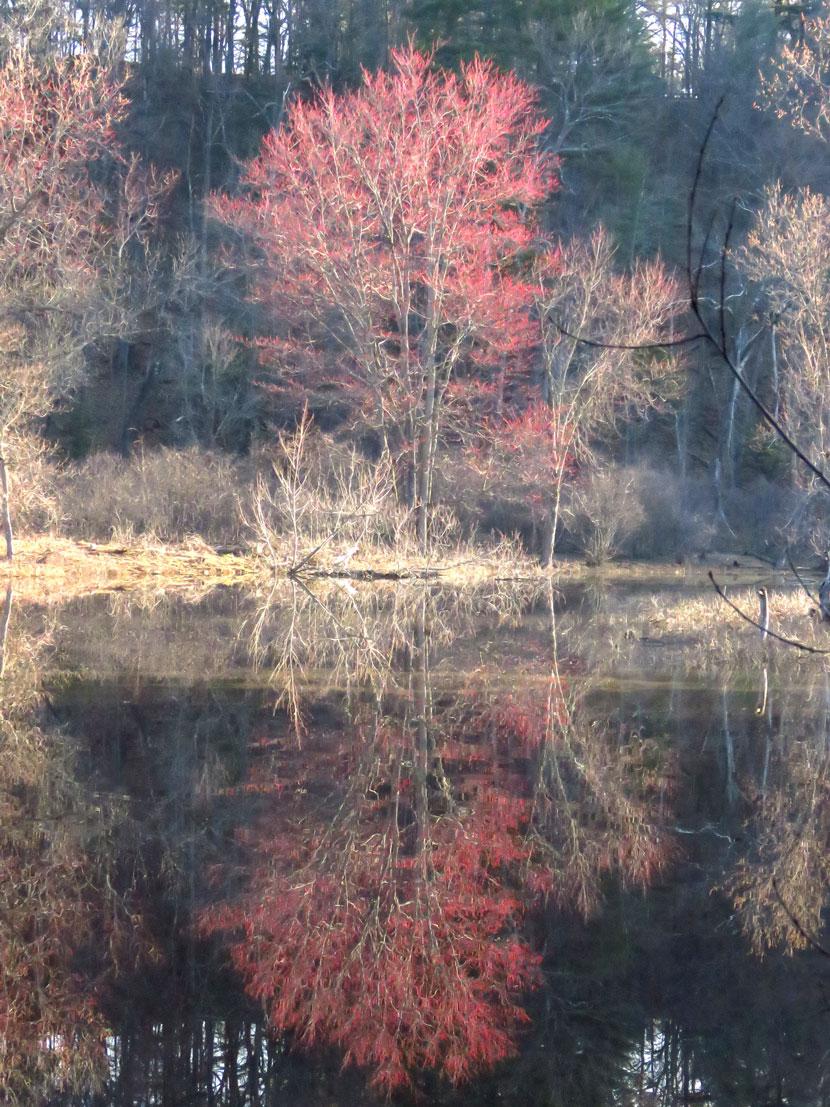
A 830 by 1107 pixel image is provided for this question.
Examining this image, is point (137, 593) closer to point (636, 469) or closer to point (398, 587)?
point (398, 587)

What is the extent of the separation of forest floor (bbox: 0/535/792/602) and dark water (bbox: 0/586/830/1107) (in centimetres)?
1152

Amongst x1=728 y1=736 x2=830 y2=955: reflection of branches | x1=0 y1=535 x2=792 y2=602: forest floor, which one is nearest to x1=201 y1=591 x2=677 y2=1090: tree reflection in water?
x1=728 y1=736 x2=830 y2=955: reflection of branches

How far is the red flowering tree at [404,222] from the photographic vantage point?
79.2 ft

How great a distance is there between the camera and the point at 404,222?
79.4ft

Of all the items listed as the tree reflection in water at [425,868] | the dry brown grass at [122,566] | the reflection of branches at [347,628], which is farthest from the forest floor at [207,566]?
the tree reflection in water at [425,868]

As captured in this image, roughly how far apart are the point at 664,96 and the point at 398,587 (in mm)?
24225

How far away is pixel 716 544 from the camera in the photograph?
105ft

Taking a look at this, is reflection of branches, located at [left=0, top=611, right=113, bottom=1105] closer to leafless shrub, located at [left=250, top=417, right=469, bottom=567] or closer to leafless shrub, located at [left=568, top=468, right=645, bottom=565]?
leafless shrub, located at [left=250, top=417, right=469, bottom=567]

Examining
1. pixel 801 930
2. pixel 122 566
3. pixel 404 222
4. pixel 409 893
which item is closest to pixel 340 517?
pixel 122 566

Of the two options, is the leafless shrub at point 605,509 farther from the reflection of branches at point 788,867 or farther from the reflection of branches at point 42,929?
the reflection of branches at point 42,929

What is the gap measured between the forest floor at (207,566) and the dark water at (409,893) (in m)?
11.5

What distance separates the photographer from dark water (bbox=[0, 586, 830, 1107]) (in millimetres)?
4172

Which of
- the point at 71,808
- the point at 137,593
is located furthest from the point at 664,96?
the point at 71,808

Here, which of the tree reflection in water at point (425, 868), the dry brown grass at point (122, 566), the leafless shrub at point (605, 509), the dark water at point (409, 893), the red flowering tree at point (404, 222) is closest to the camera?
the dark water at point (409, 893)
